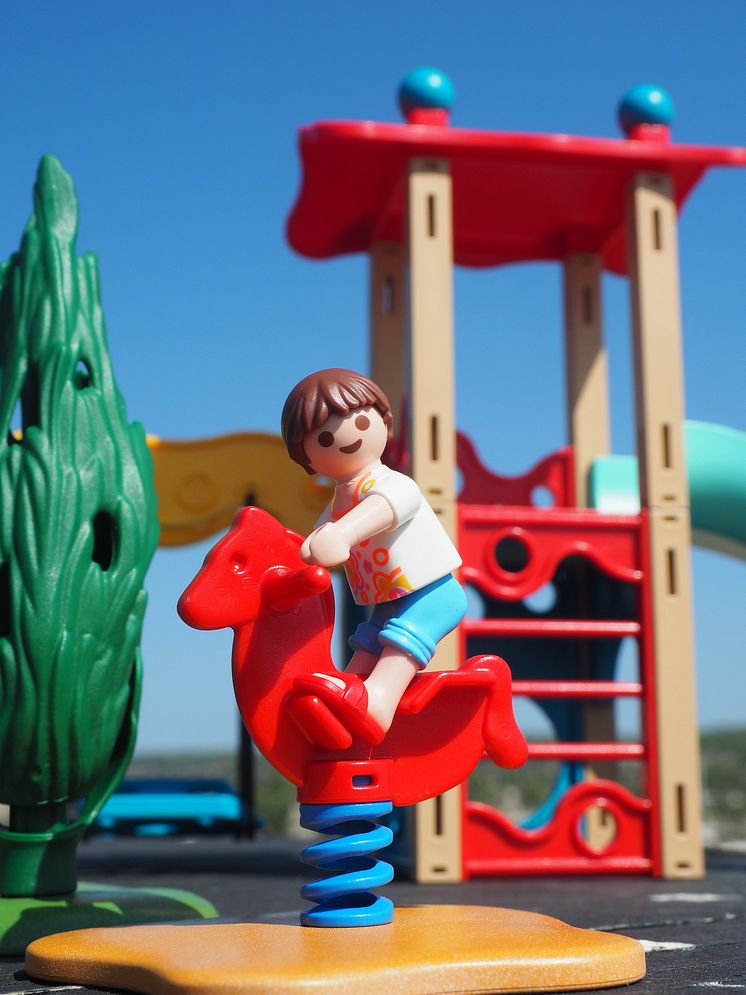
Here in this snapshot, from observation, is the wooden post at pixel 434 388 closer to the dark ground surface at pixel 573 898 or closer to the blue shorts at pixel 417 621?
the dark ground surface at pixel 573 898

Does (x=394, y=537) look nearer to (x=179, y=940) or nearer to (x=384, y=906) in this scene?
(x=384, y=906)

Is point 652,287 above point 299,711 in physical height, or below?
above

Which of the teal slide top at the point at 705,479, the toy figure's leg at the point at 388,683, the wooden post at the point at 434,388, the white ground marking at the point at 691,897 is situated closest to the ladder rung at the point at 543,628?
the wooden post at the point at 434,388

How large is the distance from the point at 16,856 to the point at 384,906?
1.78 meters

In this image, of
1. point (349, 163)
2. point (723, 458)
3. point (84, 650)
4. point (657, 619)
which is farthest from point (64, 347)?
point (723, 458)

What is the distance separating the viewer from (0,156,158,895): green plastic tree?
15.3 ft

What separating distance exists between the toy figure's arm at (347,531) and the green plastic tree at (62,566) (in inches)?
58.3

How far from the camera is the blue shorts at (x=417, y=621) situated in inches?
148

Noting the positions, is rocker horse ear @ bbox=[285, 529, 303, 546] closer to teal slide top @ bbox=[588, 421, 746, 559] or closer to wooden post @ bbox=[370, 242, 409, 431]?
teal slide top @ bbox=[588, 421, 746, 559]

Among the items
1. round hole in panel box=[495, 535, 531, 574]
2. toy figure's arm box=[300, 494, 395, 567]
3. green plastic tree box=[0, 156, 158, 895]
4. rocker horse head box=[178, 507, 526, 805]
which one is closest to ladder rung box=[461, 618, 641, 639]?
round hole in panel box=[495, 535, 531, 574]

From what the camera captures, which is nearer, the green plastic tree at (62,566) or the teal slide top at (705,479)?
the green plastic tree at (62,566)

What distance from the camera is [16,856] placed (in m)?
4.77

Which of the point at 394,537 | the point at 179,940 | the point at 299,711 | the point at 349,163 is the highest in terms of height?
the point at 349,163

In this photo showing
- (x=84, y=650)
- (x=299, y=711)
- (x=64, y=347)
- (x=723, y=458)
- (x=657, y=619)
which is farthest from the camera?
(x=723, y=458)
